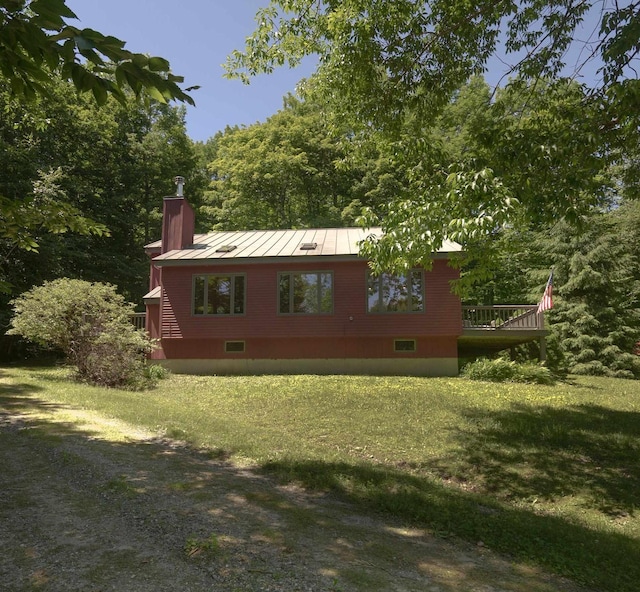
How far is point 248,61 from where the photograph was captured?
9.13m

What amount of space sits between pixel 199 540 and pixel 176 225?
54.0ft

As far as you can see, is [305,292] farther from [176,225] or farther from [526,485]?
[526,485]

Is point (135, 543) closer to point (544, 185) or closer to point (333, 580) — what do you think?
point (333, 580)

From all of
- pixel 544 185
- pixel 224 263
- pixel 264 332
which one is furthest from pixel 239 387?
pixel 544 185

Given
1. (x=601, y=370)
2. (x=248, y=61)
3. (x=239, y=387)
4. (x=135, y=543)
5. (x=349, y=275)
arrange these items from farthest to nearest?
(x=601, y=370) → (x=349, y=275) → (x=239, y=387) → (x=248, y=61) → (x=135, y=543)

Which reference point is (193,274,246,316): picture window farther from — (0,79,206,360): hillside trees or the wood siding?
(0,79,206,360): hillside trees

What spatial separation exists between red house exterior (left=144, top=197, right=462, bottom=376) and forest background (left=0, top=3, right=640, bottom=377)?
210 cm

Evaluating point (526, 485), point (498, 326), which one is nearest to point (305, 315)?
point (498, 326)

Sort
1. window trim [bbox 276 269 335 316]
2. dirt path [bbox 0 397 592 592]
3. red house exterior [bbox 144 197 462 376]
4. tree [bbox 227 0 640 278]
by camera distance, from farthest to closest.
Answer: window trim [bbox 276 269 335 316], red house exterior [bbox 144 197 462 376], tree [bbox 227 0 640 278], dirt path [bbox 0 397 592 592]

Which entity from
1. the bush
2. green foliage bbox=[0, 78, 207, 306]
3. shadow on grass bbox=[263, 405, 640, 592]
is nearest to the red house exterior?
the bush

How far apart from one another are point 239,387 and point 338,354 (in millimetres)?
4358

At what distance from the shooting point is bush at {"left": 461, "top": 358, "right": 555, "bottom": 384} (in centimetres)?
1472

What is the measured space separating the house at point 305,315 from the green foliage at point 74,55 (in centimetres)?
1409

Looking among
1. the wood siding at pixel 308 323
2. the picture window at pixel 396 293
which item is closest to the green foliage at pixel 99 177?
the wood siding at pixel 308 323
